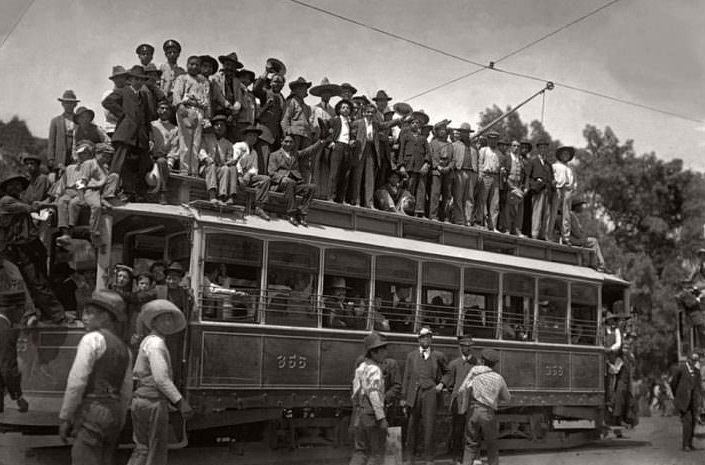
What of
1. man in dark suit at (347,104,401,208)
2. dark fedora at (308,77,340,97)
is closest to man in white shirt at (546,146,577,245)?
man in dark suit at (347,104,401,208)

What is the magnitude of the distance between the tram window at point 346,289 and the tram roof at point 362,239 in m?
0.20

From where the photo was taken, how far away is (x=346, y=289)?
12258 mm

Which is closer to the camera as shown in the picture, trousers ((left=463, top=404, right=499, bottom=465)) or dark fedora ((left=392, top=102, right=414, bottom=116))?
trousers ((left=463, top=404, right=499, bottom=465))

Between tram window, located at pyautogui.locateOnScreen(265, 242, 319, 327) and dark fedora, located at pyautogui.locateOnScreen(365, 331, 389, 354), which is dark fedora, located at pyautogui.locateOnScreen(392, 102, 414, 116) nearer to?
tram window, located at pyautogui.locateOnScreen(265, 242, 319, 327)

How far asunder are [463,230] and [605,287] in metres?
3.83

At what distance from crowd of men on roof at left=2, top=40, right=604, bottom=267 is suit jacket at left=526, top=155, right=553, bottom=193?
2 centimetres

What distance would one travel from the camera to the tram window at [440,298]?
13164 mm

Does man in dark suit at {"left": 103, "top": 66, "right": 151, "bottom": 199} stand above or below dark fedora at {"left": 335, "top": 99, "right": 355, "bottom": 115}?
below

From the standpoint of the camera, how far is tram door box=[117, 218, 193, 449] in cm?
1010

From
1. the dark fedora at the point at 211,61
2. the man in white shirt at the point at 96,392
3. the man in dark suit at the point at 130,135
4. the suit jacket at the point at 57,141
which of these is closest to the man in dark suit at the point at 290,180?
the dark fedora at the point at 211,61

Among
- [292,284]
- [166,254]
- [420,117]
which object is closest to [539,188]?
[420,117]

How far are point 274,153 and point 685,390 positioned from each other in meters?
7.97

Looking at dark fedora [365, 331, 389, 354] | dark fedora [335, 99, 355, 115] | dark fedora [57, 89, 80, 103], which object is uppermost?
dark fedora [335, 99, 355, 115]

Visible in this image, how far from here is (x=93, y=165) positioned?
10.5 metres
